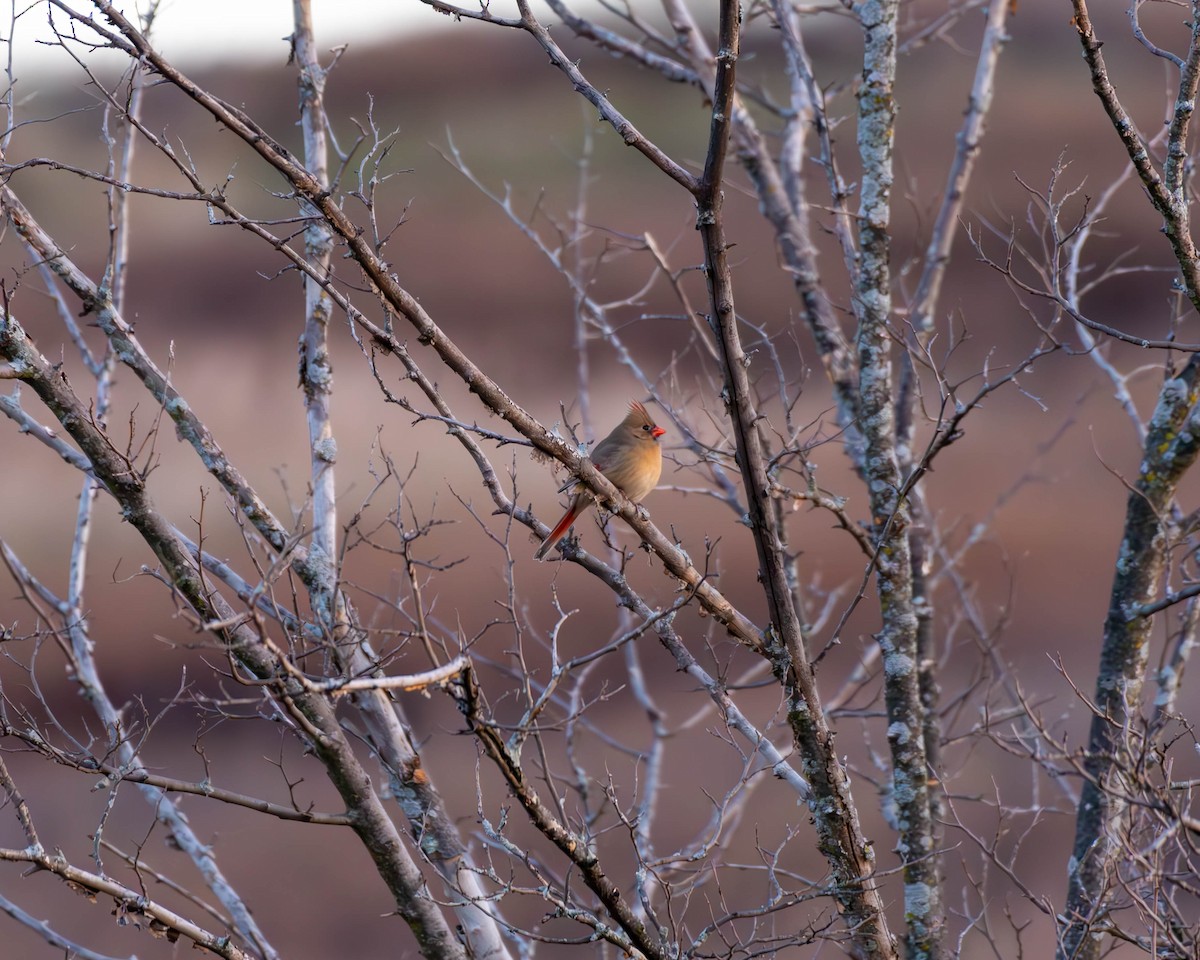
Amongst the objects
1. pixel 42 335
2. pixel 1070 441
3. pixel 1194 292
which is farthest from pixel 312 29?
pixel 1070 441

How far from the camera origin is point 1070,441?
2320cm

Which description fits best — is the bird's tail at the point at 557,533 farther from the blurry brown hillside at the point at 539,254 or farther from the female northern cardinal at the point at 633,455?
the blurry brown hillside at the point at 539,254

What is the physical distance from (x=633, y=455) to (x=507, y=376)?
15.6 metres

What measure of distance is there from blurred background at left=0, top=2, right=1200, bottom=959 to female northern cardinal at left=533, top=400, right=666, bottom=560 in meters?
7.20

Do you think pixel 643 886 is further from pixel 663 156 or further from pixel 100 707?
pixel 100 707

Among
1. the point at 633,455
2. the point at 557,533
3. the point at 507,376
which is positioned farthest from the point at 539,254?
the point at 557,533

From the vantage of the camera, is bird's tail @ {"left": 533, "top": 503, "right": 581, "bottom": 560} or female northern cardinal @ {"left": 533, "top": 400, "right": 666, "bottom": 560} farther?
female northern cardinal @ {"left": 533, "top": 400, "right": 666, "bottom": 560}

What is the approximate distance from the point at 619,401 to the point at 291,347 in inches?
296

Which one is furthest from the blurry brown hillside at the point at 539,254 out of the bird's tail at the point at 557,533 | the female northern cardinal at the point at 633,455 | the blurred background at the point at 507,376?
the bird's tail at the point at 557,533

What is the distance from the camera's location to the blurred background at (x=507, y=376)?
16125mm

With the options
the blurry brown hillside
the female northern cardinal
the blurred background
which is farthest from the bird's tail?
the blurry brown hillside

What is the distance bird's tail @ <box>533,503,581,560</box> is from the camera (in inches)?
171

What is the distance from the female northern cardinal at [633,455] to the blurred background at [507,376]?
720 centimetres

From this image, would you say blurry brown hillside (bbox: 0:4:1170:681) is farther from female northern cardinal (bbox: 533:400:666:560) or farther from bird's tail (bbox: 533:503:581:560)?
bird's tail (bbox: 533:503:581:560)
